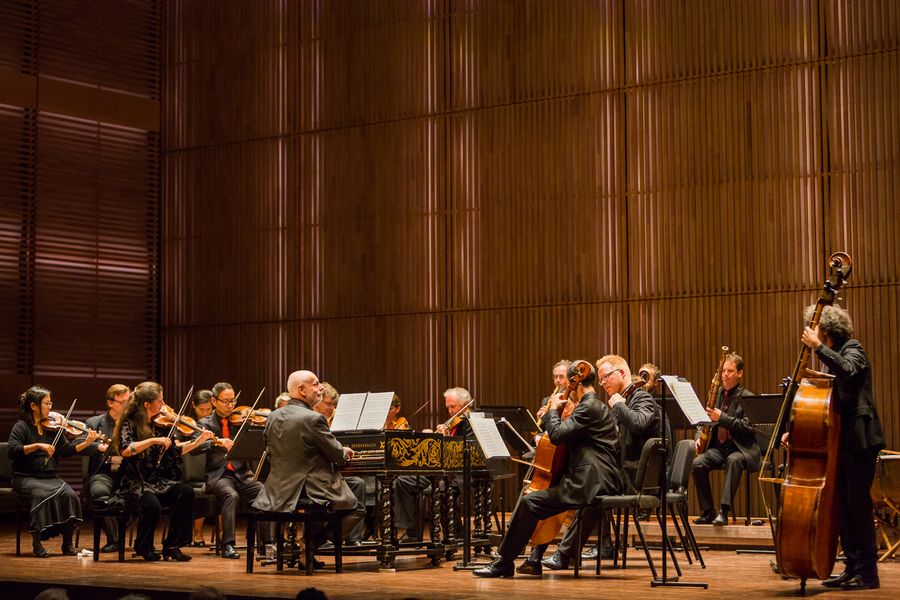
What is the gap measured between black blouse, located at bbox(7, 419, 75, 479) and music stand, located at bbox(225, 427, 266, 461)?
5.41ft

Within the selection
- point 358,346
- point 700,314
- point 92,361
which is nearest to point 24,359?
point 92,361

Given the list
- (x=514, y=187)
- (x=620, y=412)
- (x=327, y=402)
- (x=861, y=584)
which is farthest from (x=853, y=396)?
(x=514, y=187)

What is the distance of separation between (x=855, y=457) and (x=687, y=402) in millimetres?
2075

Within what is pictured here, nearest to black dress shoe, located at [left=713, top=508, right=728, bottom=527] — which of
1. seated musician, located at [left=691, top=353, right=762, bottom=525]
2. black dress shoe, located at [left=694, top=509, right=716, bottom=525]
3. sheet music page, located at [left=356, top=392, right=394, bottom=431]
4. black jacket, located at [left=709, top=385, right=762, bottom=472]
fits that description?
seated musician, located at [left=691, top=353, right=762, bottom=525]

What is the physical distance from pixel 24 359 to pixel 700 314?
6.64 metres

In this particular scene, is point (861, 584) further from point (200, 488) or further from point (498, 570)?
point (200, 488)

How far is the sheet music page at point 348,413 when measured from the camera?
726cm

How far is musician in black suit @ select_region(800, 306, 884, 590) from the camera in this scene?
5.46 m

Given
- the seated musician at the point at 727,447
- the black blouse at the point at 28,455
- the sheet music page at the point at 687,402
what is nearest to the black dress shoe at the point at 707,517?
the seated musician at the point at 727,447

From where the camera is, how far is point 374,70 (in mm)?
11836

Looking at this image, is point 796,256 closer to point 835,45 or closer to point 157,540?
point 835,45

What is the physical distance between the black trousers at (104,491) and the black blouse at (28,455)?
0.99 ft

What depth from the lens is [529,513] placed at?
6.31 metres

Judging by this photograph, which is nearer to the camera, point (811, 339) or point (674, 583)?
point (811, 339)
